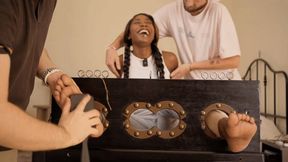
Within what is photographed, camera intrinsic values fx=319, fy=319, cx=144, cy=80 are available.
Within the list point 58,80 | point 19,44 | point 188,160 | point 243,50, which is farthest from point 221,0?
point 19,44

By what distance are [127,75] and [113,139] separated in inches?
14.1

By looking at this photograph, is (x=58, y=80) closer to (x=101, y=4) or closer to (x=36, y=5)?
(x=36, y=5)

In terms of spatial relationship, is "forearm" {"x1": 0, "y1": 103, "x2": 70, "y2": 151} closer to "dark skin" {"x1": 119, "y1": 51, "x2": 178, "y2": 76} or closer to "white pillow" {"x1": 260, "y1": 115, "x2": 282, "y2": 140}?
"dark skin" {"x1": 119, "y1": 51, "x2": 178, "y2": 76}

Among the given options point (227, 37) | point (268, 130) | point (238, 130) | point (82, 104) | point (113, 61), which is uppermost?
point (227, 37)

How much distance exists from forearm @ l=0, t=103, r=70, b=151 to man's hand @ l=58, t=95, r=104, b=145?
0.05ft

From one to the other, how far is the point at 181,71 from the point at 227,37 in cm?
27

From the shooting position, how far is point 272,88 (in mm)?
2041

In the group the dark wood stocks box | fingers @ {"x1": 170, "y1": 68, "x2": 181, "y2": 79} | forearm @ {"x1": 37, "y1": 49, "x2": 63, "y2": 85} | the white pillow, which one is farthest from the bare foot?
the white pillow

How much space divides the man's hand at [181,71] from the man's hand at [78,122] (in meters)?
0.74

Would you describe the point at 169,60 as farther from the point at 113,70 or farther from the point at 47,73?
the point at 47,73

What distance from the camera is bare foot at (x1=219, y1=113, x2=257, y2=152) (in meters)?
0.96

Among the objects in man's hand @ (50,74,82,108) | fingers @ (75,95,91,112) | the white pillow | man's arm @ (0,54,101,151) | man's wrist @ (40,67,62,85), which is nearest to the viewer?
man's arm @ (0,54,101,151)

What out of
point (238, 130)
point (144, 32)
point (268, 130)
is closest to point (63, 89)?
point (238, 130)

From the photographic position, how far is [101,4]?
1.50 m
